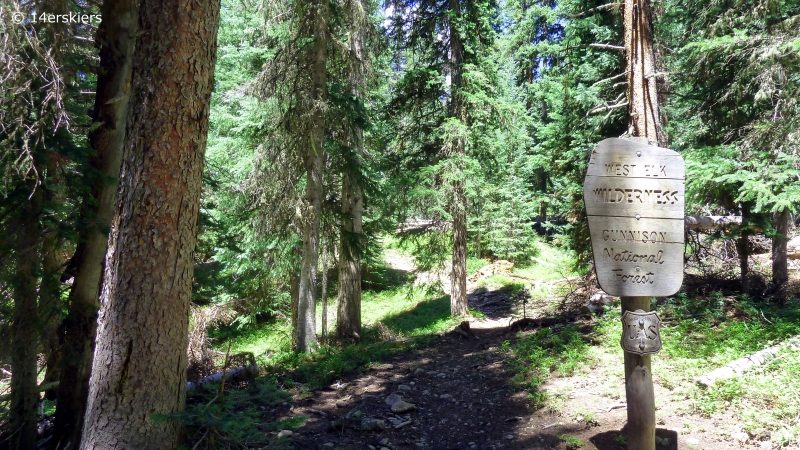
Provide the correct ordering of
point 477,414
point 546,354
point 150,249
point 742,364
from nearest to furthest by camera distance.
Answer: point 150,249 → point 742,364 → point 477,414 → point 546,354

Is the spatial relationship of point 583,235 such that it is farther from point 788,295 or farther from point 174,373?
point 174,373

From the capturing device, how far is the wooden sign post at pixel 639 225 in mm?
4023

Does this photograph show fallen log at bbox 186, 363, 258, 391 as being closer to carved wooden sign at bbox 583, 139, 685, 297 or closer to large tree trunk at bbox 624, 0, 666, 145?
carved wooden sign at bbox 583, 139, 685, 297

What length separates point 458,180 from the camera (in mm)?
13289

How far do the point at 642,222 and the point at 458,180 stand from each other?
9.35 meters

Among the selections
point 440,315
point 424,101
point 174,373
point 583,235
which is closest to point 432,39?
point 424,101

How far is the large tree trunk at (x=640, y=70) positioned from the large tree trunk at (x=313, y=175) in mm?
6178

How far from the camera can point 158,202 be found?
410cm

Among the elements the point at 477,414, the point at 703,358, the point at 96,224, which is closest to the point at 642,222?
the point at 477,414

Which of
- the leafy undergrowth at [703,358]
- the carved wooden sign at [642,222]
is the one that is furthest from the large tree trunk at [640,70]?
the carved wooden sign at [642,222]

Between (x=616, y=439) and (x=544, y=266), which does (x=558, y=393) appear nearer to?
(x=616, y=439)

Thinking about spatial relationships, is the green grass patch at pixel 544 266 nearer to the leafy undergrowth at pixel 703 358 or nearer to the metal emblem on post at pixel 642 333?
the leafy undergrowth at pixel 703 358

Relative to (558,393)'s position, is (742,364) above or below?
above

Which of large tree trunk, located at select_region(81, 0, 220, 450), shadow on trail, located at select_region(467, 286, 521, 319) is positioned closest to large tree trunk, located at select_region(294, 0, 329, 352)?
large tree trunk, located at select_region(81, 0, 220, 450)
